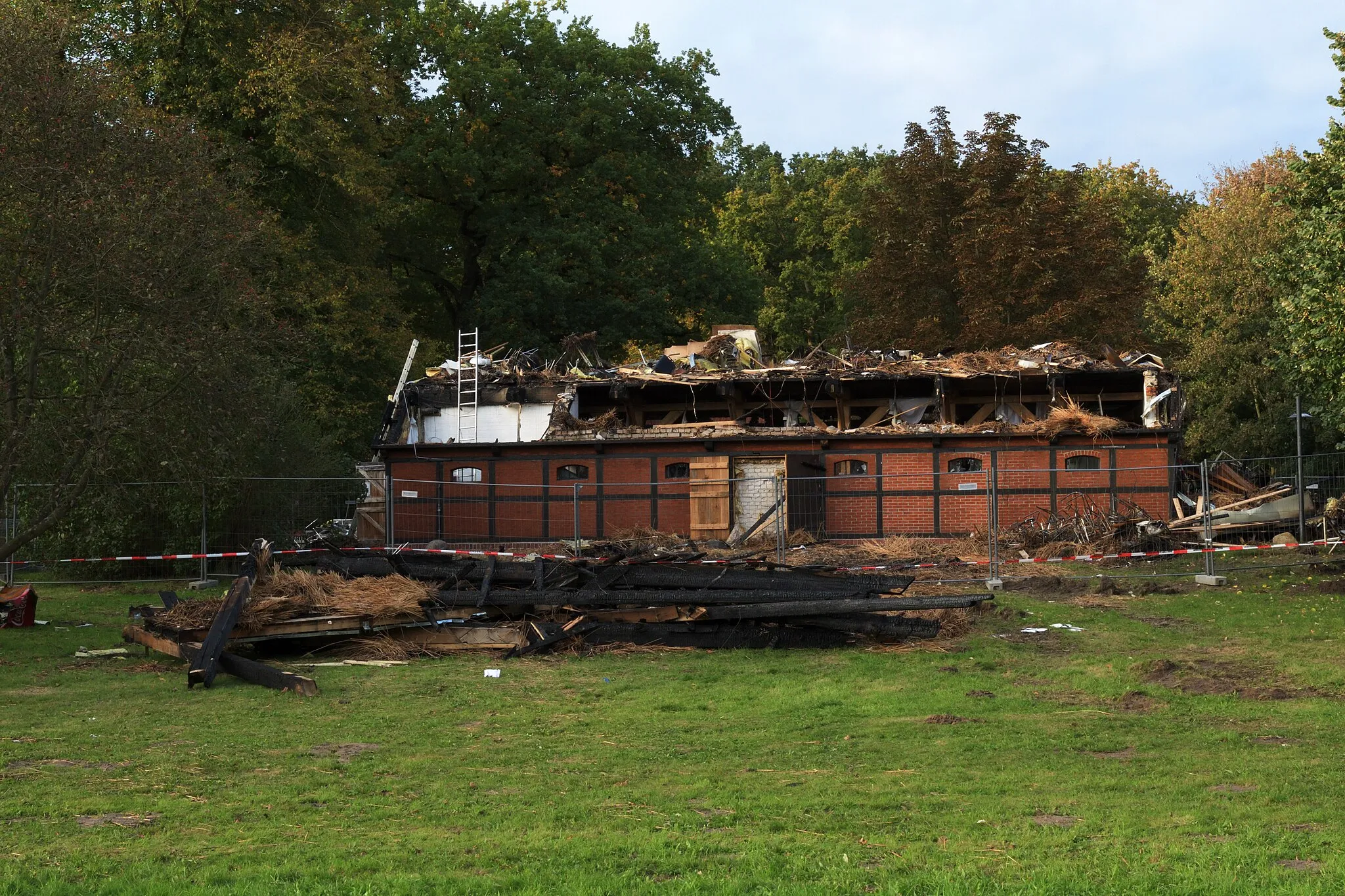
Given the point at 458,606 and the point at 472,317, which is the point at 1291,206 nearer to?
the point at 458,606

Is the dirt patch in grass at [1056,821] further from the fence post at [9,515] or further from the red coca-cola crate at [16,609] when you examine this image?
the fence post at [9,515]

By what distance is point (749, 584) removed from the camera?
14.9 metres

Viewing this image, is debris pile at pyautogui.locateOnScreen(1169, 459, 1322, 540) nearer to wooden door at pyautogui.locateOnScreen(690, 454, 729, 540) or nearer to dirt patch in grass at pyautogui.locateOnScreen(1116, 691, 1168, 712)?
wooden door at pyautogui.locateOnScreen(690, 454, 729, 540)

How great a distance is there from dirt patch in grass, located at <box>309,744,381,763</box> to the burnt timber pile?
4747mm

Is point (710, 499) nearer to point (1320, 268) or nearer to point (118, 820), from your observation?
point (1320, 268)

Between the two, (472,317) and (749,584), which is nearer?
(749,584)

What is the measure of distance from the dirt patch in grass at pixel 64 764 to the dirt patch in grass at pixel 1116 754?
676 cm

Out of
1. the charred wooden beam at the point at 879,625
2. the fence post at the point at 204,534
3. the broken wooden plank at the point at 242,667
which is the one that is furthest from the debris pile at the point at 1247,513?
the fence post at the point at 204,534

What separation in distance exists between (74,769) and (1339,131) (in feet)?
59.8

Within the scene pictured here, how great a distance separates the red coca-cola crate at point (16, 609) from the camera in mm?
16922

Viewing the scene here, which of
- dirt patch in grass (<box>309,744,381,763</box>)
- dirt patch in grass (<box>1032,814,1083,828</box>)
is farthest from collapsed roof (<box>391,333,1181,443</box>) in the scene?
dirt patch in grass (<box>1032,814,1083,828</box>)

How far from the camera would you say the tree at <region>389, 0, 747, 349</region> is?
39.5m

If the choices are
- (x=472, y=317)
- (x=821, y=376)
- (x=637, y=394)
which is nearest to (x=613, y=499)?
(x=637, y=394)

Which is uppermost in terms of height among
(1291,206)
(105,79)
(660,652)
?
(105,79)
